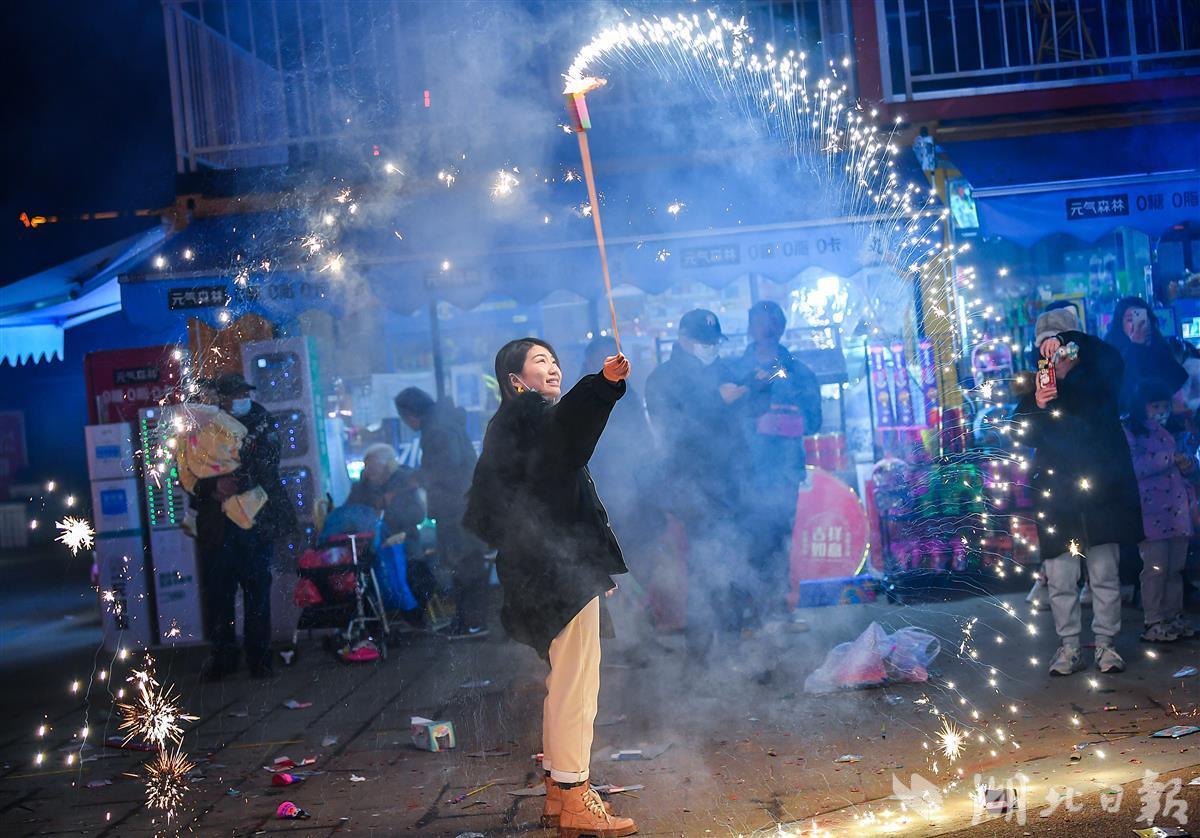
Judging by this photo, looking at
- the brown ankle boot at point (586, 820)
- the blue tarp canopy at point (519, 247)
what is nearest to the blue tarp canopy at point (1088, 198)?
the blue tarp canopy at point (519, 247)

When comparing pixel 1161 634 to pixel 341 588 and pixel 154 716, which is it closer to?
pixel 341 588

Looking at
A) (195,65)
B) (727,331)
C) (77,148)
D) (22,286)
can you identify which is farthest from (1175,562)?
(77,148)

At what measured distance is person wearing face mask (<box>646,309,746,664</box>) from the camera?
5512mm

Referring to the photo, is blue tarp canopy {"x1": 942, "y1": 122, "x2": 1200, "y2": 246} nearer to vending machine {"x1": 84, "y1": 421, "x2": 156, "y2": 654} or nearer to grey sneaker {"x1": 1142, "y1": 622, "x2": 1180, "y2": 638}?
grey sneaker {"x1": 1142, "y1": 622, "x2": 1180, "y2": 638}

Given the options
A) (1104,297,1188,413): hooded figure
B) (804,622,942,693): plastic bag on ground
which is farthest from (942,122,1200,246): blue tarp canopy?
(804,622,942,693): plastic bag on ground

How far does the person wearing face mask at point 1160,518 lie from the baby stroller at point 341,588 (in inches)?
189

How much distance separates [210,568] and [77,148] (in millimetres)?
9559

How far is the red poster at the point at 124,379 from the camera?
814cm

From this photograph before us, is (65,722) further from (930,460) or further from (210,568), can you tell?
(930,460)

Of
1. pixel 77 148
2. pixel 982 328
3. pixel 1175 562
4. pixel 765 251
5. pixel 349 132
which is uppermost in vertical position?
pixel 77 148

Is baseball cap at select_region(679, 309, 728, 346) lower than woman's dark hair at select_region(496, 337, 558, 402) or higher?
higher

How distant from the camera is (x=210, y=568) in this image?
6.67 meters

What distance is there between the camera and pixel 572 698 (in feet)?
11.4

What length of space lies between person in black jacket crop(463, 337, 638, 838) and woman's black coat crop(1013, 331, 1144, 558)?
264cm
